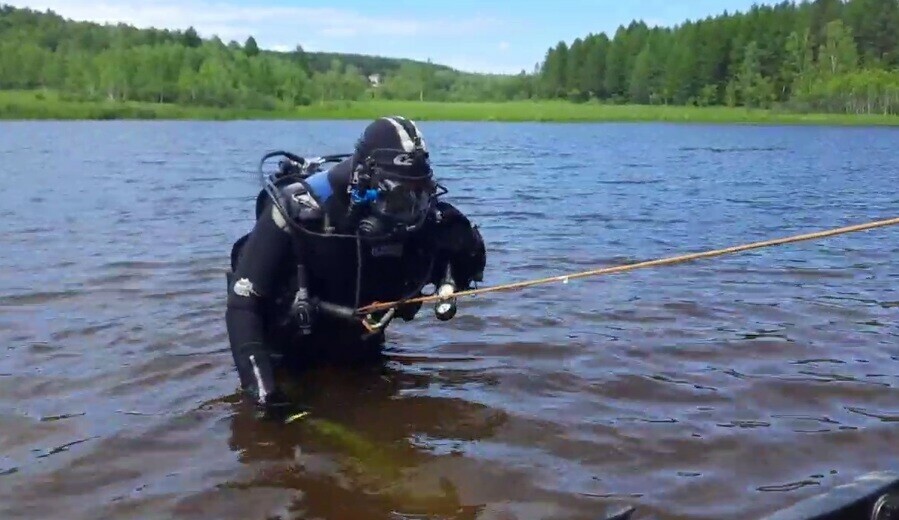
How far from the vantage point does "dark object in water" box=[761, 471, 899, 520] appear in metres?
3.67

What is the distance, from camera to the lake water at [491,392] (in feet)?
18.4

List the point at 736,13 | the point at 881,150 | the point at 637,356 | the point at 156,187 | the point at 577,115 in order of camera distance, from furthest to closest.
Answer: the point at 736,13 < the point at 577,115 < the point at 881,150 < the point at 156,187 < the point at 637,356

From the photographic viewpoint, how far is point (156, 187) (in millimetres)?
25297

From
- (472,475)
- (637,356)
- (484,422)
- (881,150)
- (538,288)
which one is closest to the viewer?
(472,475)

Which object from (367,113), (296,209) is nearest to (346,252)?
(296,209)

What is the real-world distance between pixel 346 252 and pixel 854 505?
3.72 meters

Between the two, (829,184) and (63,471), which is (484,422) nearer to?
(63,471)

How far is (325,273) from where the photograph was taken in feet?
21.7

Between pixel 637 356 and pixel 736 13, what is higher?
pixel 736 13

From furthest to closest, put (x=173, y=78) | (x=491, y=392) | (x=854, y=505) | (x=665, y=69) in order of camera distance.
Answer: (x=665, y=69)
(x=173, y=78)
(x=491, y=392)
(x=854, y=505)

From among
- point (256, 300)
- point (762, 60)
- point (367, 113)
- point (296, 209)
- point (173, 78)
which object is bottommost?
point (256, 300)

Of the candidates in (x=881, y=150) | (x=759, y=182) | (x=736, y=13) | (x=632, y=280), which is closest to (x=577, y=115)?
(x=736, y=13)

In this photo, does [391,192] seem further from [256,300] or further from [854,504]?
[854,504]

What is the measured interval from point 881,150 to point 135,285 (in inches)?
1771
